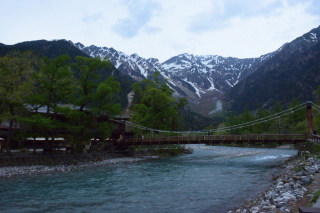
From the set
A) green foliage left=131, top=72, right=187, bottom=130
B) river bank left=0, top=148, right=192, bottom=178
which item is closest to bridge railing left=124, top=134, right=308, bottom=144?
green foliage left=131, top=72, right=187, bottom=130

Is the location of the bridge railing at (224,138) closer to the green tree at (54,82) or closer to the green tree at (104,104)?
the green tree at (104,104)

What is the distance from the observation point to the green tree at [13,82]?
21.2 metres

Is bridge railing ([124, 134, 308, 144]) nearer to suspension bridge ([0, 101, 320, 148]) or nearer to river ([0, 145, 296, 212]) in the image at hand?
suspension bridge ([0, 101, 320, 148])

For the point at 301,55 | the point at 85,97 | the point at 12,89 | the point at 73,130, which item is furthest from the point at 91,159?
the point at 301,55

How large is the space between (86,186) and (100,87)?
15.9 m

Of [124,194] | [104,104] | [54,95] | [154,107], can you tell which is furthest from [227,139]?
[124,194]

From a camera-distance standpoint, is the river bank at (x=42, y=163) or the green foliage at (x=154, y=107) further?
the green foliage at (x=154, y=107)

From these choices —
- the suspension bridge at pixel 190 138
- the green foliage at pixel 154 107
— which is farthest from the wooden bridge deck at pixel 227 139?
the green foliage at pixel 154 107

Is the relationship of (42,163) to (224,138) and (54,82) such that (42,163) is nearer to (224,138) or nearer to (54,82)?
(54,82)

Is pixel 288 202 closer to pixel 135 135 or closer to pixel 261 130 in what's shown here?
pixel 135 135

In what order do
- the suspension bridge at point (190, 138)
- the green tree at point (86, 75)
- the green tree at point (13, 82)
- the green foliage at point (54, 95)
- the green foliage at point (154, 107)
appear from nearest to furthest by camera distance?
the green tree at point (13, 82)
the green foliage at point (54, 95)
the green tree at point (86, 75)
the suspension bridge at point (190, 138)
the green foliage at point (154, 107)

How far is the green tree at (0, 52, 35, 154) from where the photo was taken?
834 inches

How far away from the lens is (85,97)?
28.3 metres

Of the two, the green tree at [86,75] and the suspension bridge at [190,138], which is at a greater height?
the green tree at [86,75]
